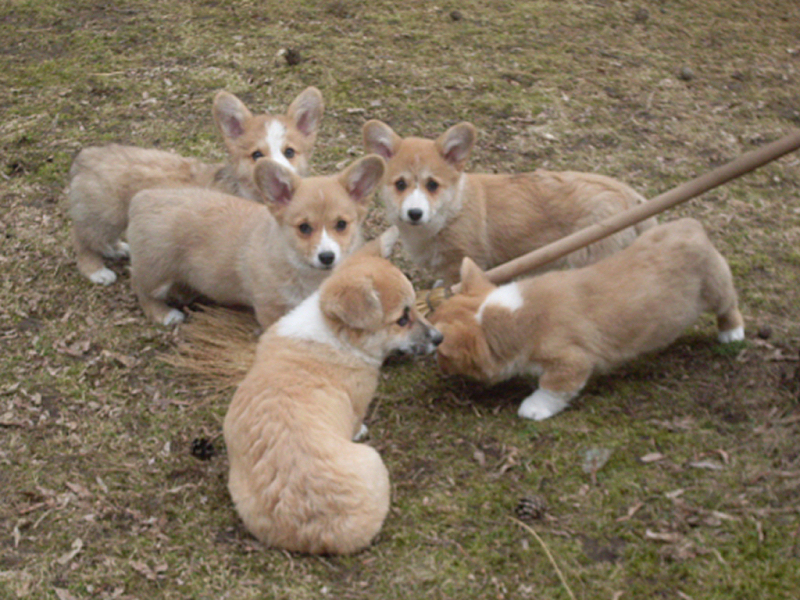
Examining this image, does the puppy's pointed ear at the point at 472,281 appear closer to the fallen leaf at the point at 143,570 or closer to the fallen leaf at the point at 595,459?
the fallen leaf at the point at 595,459

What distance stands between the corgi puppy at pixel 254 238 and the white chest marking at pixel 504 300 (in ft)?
3.01

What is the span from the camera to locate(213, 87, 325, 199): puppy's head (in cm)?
670

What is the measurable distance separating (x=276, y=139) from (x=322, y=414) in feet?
10.2

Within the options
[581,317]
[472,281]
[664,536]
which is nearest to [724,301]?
[581,317]

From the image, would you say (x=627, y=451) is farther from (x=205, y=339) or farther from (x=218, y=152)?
(x=218, y=152)

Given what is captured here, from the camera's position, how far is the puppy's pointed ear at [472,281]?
5242 mm

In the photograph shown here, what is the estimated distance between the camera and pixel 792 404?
4.61 meters

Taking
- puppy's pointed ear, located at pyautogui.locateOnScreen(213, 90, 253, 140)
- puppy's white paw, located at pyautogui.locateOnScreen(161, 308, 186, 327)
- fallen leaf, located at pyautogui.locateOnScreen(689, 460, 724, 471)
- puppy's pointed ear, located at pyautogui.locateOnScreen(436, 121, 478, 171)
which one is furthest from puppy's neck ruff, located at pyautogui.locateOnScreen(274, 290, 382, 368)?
puppy's pointed ear, located at pyautogui.locateOnScreen(213, 90, 253, 140)

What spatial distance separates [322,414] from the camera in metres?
4.19

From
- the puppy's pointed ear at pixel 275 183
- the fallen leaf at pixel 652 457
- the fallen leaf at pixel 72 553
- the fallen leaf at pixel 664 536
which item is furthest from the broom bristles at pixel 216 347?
the fallen leaf at pixel 664 536

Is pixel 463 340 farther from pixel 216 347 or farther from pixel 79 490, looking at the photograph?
pixel 79 490

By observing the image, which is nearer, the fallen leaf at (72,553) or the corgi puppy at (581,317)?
the fallen leaf at (72,553)

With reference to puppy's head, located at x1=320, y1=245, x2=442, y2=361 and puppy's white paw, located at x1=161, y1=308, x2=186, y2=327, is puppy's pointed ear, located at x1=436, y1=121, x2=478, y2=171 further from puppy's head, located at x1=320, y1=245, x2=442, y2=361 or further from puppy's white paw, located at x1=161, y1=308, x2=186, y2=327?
puppy's white paw, located at x1=161, y1=308, x2=186, y2=327

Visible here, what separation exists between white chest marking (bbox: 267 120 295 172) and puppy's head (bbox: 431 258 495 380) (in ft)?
6.97
